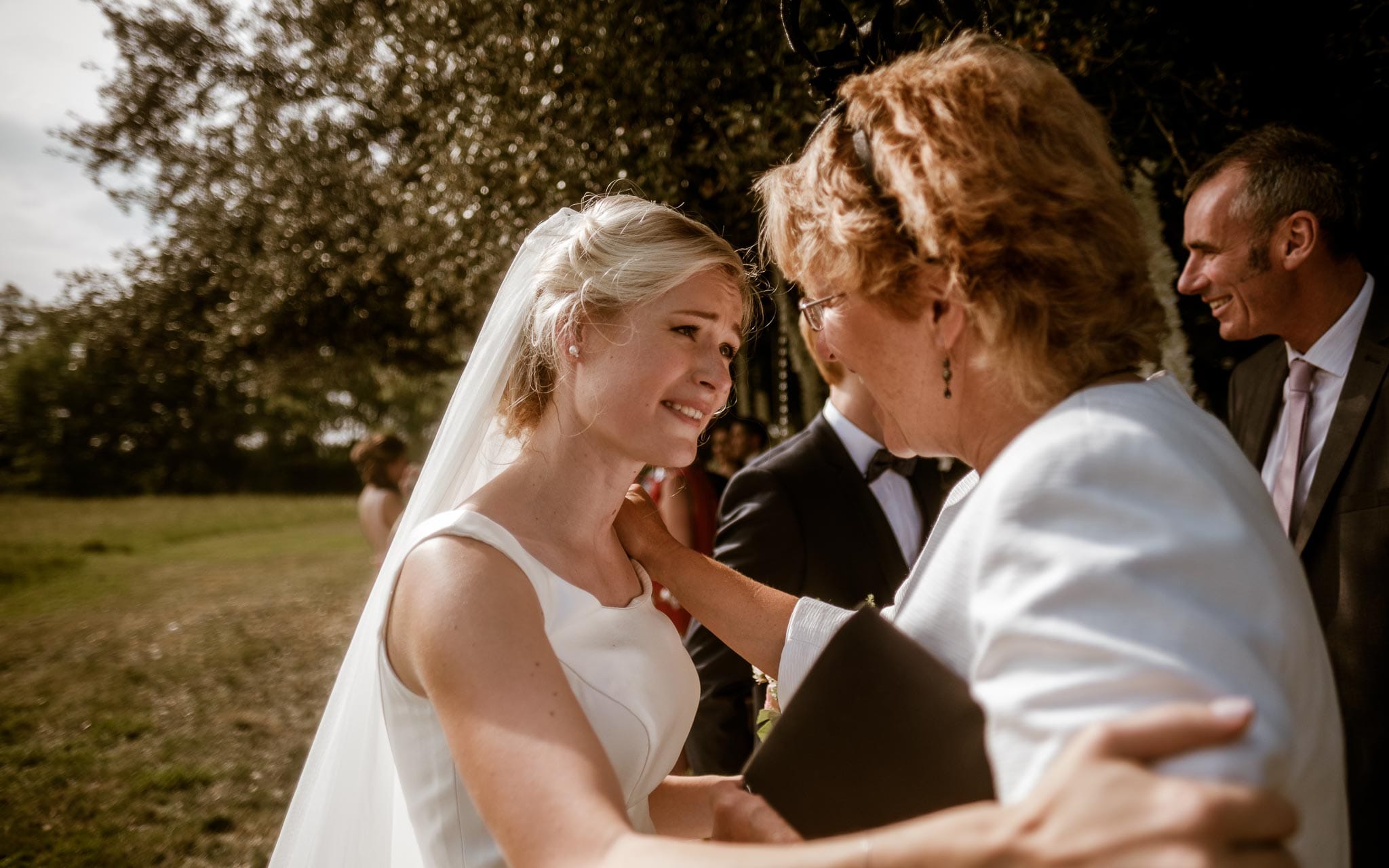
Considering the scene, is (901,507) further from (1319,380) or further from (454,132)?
(454,132)

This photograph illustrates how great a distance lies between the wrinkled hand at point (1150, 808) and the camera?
88 centimetres

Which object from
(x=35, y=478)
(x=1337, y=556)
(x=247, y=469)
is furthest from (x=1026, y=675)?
(x=247, y=469)

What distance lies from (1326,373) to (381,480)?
7.62 m

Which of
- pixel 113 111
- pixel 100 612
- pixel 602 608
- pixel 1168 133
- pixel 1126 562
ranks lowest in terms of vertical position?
pixel 100 612

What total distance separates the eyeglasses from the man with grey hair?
63.5 inches

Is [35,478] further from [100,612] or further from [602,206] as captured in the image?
[602,206]

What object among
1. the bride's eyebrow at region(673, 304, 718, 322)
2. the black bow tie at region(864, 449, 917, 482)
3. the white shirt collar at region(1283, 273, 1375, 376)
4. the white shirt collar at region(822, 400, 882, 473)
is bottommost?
the black bow tie at region(864, 449, 917, 482)

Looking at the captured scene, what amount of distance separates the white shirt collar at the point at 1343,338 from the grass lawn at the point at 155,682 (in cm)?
623

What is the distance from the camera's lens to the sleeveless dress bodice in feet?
5.73

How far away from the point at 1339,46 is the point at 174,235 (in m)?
15.6

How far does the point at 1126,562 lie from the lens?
0.98 m

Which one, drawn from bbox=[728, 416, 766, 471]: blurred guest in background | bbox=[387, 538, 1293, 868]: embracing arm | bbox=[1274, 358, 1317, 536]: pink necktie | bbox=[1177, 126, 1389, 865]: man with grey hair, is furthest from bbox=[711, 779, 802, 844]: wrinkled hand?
bbox=[728, 416, 766, 471]: blurred guest in background

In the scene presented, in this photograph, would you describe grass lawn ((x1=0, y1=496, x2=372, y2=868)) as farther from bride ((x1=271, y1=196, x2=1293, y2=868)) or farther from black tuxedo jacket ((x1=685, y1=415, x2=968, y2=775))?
bride ((x1=271, y1=196, x2=1293, y2=868))

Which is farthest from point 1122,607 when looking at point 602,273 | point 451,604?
point 602,273
